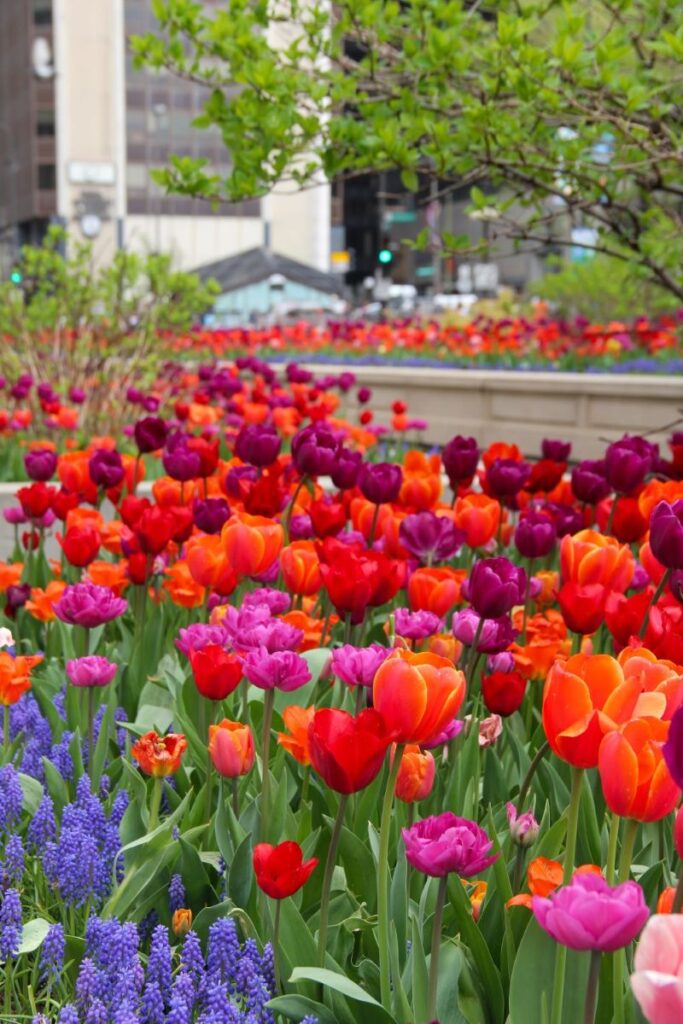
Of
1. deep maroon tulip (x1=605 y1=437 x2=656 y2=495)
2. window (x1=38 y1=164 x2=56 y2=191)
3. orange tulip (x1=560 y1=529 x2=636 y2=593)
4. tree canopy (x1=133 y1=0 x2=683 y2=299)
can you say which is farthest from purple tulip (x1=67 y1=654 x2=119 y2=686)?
window (x1=38 y1=164 x2=56 y2=191)

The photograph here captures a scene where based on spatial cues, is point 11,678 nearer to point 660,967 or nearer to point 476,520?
point 476,520

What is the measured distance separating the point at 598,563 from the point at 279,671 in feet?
2.62

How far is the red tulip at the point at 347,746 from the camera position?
4.72ft

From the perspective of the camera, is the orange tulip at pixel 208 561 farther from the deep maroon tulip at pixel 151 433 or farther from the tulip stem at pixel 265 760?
the deep maroon tulip at pixel 151 433

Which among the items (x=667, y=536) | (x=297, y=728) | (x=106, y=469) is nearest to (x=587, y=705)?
(x=297, y=728)

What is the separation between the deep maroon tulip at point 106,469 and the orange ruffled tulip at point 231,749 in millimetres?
1819

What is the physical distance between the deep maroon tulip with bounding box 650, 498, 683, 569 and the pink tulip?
1.26 metres

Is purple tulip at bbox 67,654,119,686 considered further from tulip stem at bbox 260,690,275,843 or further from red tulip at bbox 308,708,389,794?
red tulip at bbox 308,708,389,794

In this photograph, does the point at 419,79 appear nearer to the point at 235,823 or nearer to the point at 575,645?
the point at 575,645

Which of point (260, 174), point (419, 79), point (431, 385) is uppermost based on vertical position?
point (419, 79)

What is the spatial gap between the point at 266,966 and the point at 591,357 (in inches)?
441

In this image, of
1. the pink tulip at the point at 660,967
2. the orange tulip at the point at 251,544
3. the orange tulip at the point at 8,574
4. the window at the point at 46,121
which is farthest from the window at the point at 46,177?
the pink tulip at the point at 660,967

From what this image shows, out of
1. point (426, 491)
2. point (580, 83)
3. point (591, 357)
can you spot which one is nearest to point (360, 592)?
point (426, 491)

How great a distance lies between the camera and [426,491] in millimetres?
3566
